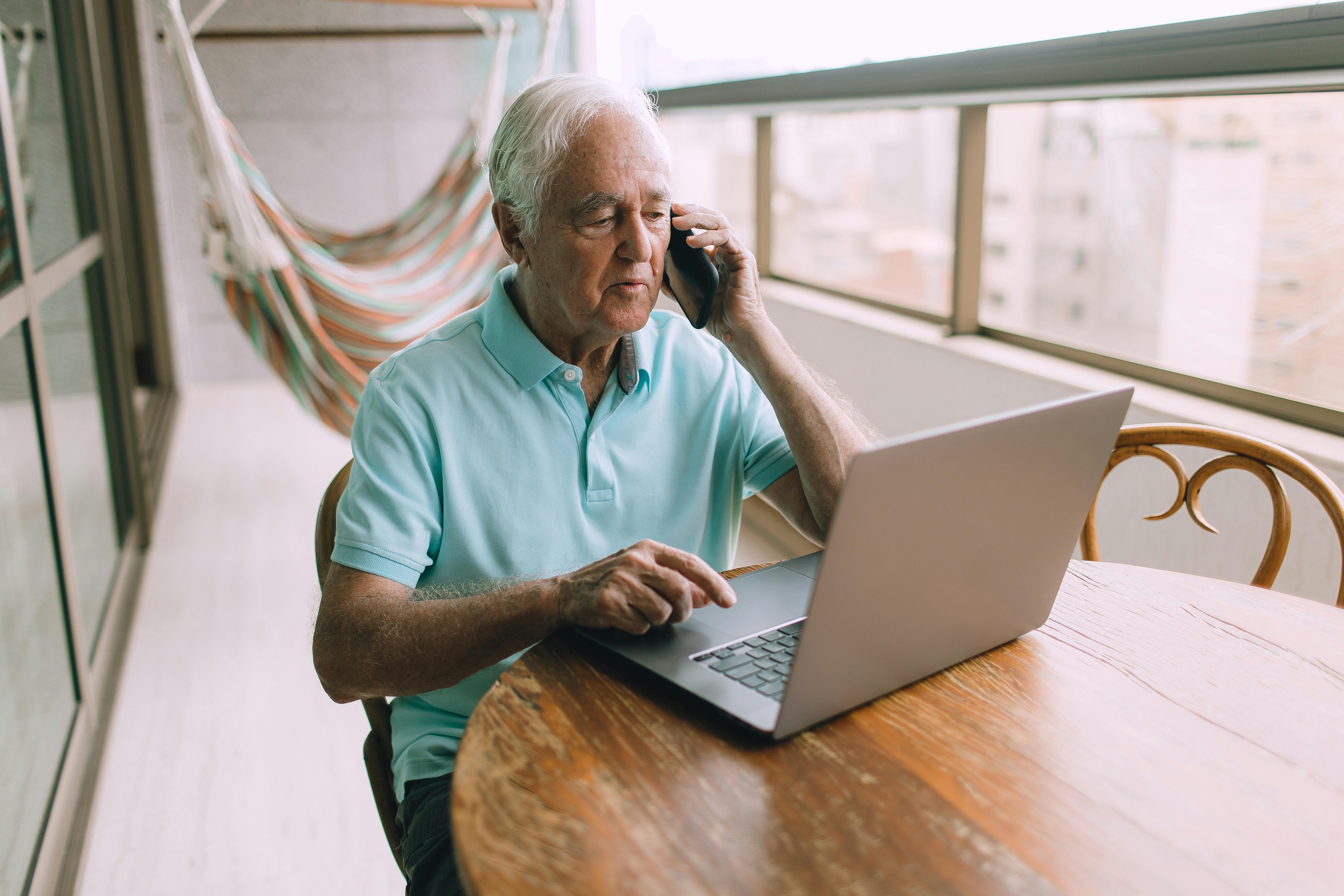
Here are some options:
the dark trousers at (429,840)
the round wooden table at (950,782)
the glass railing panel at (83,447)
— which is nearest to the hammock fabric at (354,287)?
the glass railing panel at (83,447)

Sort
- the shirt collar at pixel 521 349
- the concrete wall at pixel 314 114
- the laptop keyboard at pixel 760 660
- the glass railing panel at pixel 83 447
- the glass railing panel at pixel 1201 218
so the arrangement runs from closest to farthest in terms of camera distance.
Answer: the laptop keyboard at pixel 760 660 → the shirt collar at pixel 521 349 → the glass railing panel at pixel 1201 218 → the glass railing panel at pixel 83 447 → the concrete wall at pixel 314 114

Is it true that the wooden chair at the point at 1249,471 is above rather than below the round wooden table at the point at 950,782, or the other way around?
above

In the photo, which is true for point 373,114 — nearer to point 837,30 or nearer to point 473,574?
point 837,30

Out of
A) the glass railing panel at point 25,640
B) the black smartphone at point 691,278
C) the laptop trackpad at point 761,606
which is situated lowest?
the glass railing panel at point 25,640

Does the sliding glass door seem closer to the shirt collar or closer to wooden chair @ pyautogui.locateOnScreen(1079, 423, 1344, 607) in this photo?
the shirt collar

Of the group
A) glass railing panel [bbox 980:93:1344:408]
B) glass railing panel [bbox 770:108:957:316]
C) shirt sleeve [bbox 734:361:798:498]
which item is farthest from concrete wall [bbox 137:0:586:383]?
shirt sleeve [bbox 734:361:798:498]

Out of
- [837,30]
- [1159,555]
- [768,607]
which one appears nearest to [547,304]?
[768,607]

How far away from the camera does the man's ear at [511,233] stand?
47.8 inches

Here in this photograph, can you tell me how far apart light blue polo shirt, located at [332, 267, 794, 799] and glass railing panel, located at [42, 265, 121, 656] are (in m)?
1.16

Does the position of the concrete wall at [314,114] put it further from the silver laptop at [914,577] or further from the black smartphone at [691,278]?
the silver laptop at [914,577]

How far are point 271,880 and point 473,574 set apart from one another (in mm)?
918

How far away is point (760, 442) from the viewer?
50.8 inches

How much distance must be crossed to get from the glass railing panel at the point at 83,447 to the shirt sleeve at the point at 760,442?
1.38 m

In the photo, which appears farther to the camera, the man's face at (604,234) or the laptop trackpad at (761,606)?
the man's face at (604,234)
